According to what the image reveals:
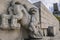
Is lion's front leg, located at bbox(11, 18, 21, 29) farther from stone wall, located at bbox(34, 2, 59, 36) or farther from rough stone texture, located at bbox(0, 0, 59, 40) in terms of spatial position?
stone wall, located at bbox(34, 2, 59, 36)

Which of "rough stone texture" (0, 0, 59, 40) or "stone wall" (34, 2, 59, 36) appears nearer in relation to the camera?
"rough stone texture" (0, 0, 59, 40)

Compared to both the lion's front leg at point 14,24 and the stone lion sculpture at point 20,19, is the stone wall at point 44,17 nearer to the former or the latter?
the stone lion sculpture at point 20,19

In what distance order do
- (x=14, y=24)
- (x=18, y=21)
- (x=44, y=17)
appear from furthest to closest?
1. (x=44, y=17)
2. (x=18, y=21)
3. (x=14, y=24)

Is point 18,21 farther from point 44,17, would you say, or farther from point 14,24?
point 44,17

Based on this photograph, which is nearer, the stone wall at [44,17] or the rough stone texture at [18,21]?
the rough stone texture at [18,21]

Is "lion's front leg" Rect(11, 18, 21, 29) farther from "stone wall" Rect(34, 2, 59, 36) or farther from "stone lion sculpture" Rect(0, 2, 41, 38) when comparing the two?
"stone wall" Rect(34, 2, 59, 36)

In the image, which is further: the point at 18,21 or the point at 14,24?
the point at 18,21

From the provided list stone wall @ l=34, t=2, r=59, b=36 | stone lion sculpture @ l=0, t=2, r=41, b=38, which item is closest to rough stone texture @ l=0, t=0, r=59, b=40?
stone lion sculpture @ l=0, t=2, r=41, b=38

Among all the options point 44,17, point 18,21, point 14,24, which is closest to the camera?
point 14,24

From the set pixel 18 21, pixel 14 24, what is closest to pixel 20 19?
pixel 18 21

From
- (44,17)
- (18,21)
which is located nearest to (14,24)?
(18,21)

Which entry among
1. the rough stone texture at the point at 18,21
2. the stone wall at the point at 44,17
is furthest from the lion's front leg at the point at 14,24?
the stone wall at the point at 44,17

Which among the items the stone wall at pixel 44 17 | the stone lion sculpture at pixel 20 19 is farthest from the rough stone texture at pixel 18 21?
the stone wall at pixel 44 17

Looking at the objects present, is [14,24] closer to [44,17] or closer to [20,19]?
[20,19]
